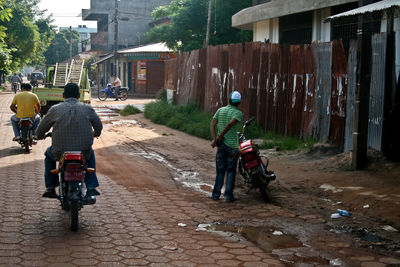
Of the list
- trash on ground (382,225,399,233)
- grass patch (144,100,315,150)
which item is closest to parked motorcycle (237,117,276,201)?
trash on ground (382,225,399,233)

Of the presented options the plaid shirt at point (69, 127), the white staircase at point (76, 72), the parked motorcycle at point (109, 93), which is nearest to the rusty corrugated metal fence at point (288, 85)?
the plaid shirt at point (69, 127)

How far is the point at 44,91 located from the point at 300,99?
10.6 m

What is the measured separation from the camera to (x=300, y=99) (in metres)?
11.5

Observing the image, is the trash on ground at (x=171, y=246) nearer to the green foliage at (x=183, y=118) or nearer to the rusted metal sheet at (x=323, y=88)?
the rusted metal sheet at (x=323, y=88)

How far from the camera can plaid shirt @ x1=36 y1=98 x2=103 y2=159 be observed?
5.68m

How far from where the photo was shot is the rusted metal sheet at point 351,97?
9.41 m

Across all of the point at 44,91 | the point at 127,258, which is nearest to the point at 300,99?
the point at 127,258

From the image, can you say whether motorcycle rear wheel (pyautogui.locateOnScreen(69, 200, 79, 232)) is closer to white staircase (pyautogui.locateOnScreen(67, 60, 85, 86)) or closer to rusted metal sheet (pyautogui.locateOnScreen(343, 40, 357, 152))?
rusted metal sheet (pyautogui.locateOnScreen(343, 40, 357, 152))

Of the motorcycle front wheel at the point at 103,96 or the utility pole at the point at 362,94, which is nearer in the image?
the utility pole at the point at 362,94

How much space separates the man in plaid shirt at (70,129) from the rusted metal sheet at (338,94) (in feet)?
18.5

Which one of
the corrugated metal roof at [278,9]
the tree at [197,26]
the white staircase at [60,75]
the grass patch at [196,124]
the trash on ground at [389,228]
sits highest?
the tree at [197,26]

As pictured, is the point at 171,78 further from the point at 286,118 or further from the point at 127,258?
the point at 127,258

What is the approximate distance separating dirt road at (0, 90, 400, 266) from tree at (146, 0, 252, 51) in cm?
1941

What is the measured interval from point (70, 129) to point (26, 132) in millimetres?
5691
